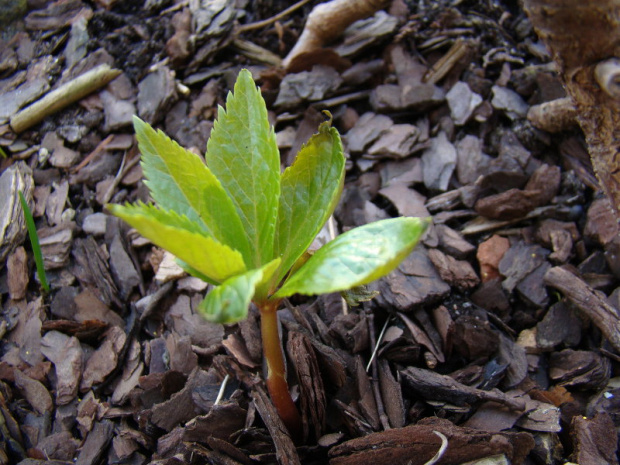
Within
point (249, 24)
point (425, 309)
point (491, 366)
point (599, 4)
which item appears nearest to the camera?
point (599, 4)

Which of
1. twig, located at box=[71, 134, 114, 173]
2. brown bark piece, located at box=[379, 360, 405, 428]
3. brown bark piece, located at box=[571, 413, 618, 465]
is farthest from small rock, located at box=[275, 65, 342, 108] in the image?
brown bark piece, located at box=[571, 413, 618, 465]

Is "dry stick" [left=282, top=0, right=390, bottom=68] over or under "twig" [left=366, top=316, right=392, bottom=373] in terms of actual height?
over

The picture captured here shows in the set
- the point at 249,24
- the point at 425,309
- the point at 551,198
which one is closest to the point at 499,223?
the point at 551,198

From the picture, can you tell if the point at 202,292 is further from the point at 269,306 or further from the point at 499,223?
the point at 499,223

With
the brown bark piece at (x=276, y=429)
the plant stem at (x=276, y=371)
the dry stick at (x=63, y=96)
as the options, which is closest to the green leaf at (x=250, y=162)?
the plant stem at (x=276, y=371)

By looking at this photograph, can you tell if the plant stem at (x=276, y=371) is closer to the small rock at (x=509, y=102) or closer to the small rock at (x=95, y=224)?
the small rock at (x=95, y=224)

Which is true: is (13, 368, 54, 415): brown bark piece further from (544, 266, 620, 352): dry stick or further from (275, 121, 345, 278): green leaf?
(544, 266, 620, 352): dry stick

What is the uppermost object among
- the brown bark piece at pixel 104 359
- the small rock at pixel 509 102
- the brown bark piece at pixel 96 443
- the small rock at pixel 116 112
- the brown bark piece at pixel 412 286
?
the small rock at pixel 116 112
